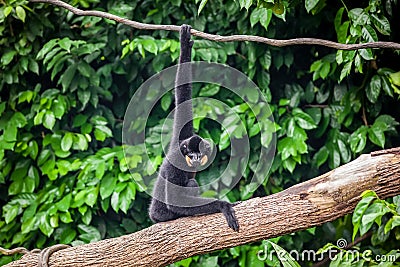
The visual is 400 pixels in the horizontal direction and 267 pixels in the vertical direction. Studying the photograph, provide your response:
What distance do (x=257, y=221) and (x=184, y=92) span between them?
69cm

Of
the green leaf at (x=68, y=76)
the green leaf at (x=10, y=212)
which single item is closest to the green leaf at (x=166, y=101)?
the green leaf at (x=68, y=76)

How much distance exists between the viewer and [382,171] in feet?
7.15

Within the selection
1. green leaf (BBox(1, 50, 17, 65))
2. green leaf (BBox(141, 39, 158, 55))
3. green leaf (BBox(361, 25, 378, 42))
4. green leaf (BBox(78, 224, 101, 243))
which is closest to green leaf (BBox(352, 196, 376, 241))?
green leaf (BBox(361, 25, 378, 42))

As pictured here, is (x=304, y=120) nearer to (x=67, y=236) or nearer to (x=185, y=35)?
(x=185, y=35)

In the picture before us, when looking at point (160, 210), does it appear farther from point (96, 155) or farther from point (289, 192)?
point (96, 155)

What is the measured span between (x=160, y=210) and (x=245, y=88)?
4.28 feet

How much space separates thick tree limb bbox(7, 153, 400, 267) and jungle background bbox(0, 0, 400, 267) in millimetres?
988

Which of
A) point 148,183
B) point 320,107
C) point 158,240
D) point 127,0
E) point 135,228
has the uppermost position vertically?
point 127,0

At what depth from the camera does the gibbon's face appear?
2461 mm

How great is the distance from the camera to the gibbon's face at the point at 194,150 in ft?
8.07

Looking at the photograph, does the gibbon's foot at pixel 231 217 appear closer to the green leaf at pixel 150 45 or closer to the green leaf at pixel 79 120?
the green leaf at pixel 150 45

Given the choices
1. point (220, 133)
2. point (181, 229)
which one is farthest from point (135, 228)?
point (181, 229)

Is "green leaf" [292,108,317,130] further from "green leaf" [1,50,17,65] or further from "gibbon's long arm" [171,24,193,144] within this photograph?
"green leaf" [1,50,17,65]

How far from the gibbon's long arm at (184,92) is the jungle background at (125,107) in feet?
2.74
